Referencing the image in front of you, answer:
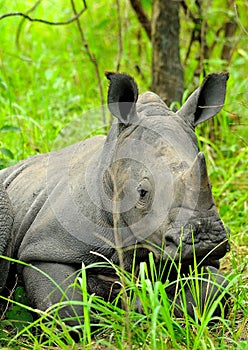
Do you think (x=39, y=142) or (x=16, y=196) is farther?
(x=39, y=142)

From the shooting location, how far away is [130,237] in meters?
3.70

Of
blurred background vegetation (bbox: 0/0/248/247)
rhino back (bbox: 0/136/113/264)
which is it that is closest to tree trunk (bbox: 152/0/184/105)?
blurred background vegetation (bbox: 0/0/248/247)

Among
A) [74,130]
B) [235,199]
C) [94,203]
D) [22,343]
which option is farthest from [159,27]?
[22,343]

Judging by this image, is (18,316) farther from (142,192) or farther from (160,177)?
(160,177)

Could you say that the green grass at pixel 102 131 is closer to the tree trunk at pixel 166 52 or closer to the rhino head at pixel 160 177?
the rhino head at pixel 160 177

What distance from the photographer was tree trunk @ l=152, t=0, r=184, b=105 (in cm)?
630

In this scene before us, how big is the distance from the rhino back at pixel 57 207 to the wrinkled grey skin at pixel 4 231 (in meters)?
0.09

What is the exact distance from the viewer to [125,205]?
3.65m

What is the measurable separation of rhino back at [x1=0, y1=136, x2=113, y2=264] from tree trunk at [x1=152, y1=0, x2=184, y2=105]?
212cm

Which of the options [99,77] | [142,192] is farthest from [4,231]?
[99,77]

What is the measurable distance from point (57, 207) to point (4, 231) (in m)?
0.30

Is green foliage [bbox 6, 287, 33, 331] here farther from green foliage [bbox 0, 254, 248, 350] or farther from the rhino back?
the rhino back

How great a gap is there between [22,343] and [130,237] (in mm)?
713

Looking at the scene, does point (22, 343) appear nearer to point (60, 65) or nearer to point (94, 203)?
point (94, 203)
